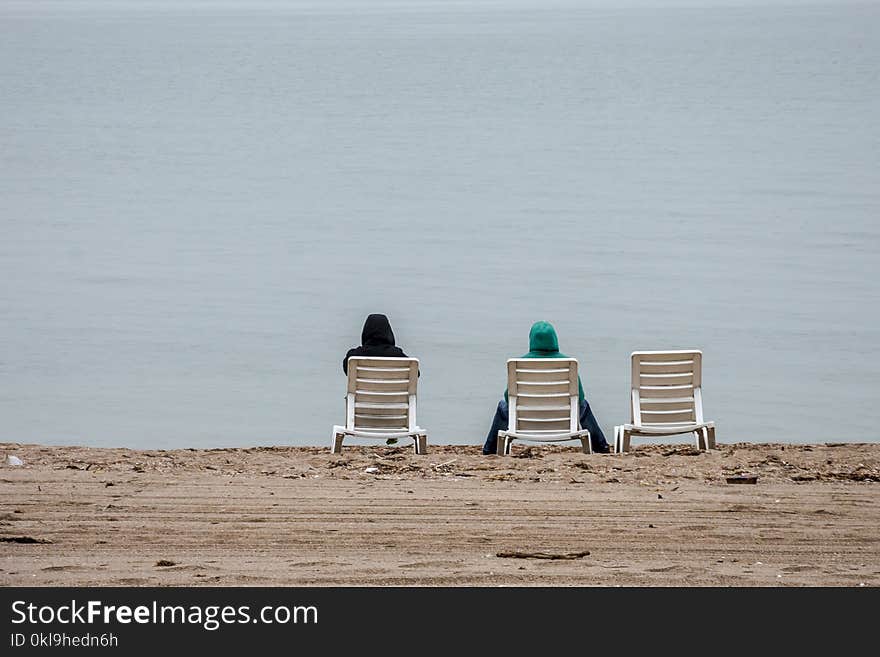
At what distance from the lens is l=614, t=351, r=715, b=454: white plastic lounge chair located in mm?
11211

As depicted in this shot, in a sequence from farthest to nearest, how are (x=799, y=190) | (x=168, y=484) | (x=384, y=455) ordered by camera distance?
(x=799, y=190)
(x=384, y=455)
(x=168, y=484)

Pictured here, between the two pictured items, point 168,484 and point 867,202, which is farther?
point 867,202

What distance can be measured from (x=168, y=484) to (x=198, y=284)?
13014mm

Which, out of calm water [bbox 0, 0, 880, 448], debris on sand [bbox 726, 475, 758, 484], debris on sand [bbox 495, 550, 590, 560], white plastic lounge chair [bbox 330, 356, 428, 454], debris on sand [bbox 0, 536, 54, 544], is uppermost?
calm water [bbox 0, 0, 880, 448]

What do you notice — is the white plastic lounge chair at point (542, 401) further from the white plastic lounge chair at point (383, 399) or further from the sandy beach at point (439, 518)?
the white plastic lounge chair at point (383, 399)

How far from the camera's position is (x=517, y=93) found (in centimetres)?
6334

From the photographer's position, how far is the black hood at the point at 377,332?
471 inches

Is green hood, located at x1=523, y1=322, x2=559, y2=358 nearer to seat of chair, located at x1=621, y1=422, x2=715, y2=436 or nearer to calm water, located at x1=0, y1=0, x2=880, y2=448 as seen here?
seat of chair, located at x1=621, y1=422, x2=715, y2=436

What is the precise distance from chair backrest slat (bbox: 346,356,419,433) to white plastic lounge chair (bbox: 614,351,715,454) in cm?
142

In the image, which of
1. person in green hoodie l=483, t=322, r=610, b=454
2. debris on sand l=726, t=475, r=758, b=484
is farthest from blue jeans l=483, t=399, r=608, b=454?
debris on sand l=726, t=475, r=758, b=484

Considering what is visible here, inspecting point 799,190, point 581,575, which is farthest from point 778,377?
point 799,190

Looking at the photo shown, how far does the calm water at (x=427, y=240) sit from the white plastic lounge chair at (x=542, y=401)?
2.99 metres

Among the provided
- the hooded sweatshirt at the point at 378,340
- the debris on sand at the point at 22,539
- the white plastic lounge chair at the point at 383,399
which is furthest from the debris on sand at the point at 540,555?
the hooded sweatshirt at the point at 378,340

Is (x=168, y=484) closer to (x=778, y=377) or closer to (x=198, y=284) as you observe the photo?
(x=778, y=377)
